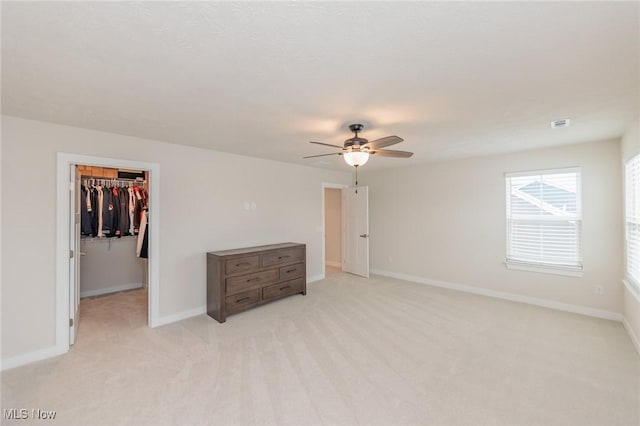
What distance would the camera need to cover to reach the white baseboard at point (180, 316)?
365 cm

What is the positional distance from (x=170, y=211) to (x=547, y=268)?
5546 millimetres

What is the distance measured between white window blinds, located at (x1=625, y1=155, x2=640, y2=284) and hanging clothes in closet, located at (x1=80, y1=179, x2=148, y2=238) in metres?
6.98

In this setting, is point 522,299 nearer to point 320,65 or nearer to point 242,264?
point 242,264

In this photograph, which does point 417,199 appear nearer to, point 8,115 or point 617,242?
point 617,242

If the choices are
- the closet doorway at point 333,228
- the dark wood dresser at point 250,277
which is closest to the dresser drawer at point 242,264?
the dark wood dresser at point 250,277

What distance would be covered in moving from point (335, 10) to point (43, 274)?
3649mm

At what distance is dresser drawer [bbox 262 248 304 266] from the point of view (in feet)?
14.1

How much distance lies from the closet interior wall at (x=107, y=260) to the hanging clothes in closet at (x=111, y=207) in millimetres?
48

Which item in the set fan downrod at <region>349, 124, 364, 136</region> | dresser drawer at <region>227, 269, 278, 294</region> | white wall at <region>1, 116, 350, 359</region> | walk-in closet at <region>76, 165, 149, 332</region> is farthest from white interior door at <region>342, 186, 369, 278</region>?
walk-in closet at <region>76, 165, 149, 332</region>

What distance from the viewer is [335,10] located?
128cm

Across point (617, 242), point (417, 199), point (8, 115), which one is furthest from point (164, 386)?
point (617, 242)

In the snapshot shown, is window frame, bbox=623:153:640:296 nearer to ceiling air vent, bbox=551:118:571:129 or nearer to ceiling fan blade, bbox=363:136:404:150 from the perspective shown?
ceiling air vent, bbox=551:118:571:129

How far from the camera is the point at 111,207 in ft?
15.8

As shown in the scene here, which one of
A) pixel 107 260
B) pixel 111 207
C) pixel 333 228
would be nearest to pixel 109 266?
pixel 107 260
